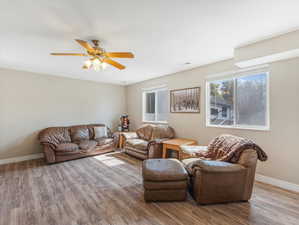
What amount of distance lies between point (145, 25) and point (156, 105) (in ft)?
10.8

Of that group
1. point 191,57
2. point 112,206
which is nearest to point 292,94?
point 191,57

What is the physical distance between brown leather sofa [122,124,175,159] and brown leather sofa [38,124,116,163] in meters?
0.76

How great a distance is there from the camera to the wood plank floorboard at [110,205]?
1.86m

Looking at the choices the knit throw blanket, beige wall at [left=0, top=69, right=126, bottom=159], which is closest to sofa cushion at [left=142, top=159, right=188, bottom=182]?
the knit throw blanket

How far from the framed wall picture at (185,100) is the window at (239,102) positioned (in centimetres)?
30

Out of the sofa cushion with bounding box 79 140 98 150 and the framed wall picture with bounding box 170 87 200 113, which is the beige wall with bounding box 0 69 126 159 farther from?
the framed wall picture with bounding box 170 87 200 113

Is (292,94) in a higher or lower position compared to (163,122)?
higher

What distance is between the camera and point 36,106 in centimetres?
435

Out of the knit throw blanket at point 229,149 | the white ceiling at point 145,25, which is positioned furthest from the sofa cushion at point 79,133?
the knit throw blanket at point 229,149

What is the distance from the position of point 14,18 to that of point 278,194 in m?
4.60

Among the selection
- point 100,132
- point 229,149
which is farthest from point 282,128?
point 100,132

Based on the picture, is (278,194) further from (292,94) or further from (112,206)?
(112,206)

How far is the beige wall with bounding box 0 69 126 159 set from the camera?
156 inches

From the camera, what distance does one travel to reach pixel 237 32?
223cm
